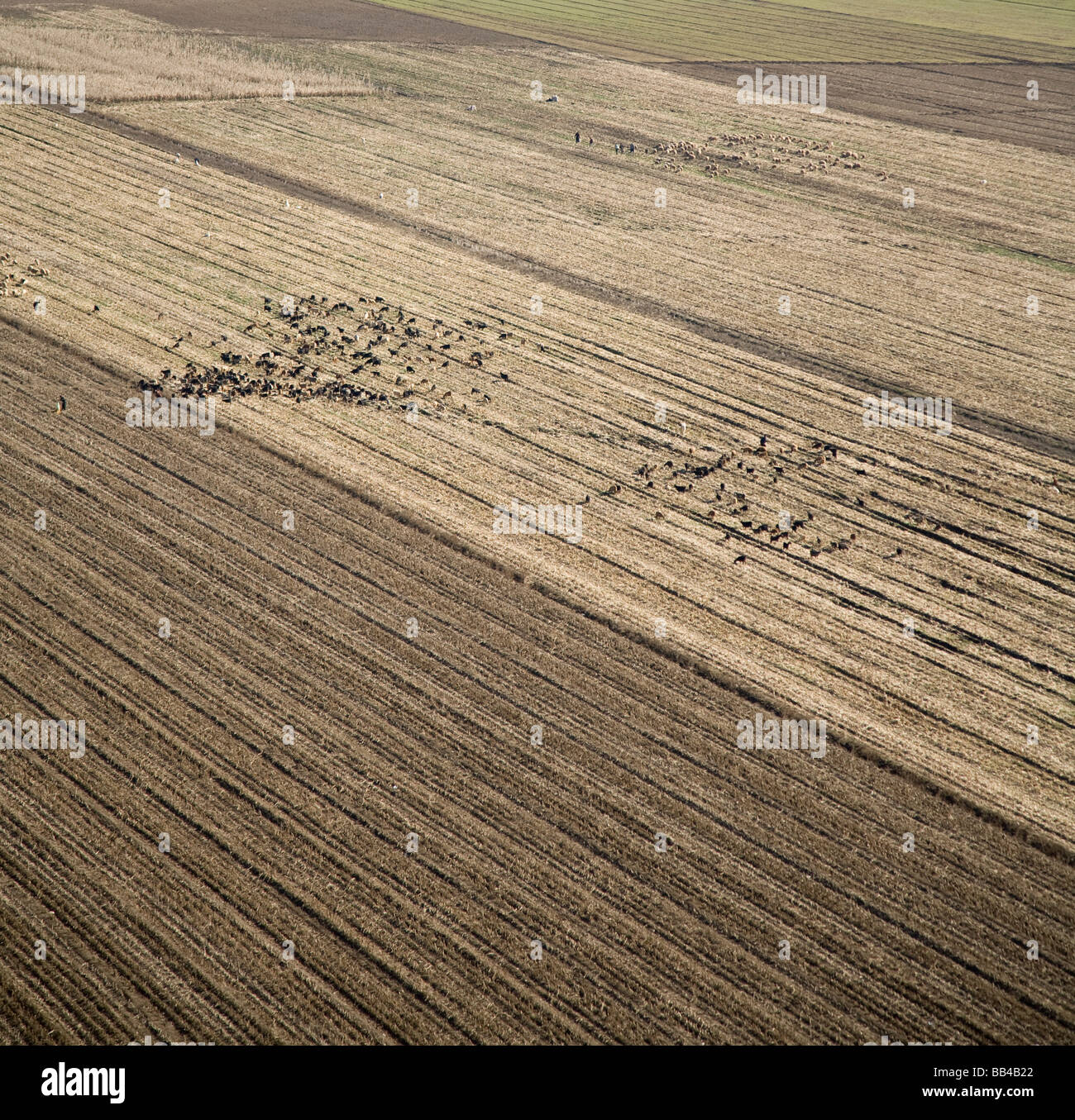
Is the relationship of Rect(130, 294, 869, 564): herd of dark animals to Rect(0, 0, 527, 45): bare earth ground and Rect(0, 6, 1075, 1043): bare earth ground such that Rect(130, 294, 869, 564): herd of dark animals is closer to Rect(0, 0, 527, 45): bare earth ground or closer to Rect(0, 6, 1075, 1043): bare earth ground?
Rect(0, 6, 1075, 1043): bare earth ground

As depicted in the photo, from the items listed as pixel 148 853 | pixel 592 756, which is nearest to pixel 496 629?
pixel 592 756

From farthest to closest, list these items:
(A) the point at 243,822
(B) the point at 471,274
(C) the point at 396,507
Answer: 1. (B) the point at 471,274
2. (C) the point at 396,507
3. (A) the point at 243,822

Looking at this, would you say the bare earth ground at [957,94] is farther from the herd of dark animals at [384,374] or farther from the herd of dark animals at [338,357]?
the herd of dark animals at [384,374]

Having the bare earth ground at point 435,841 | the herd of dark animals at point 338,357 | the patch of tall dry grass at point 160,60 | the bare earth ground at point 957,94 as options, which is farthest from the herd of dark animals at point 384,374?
the bare earth ground at point 957,94

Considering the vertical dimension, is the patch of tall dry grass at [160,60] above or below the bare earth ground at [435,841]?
above

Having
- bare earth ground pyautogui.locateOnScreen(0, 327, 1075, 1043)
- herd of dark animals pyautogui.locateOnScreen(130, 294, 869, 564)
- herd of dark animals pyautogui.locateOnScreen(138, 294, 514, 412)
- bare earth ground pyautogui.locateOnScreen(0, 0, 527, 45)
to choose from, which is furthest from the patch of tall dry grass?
bare earth ground pyautogui.locateOnScreen(0, 327, 1075, 1043)

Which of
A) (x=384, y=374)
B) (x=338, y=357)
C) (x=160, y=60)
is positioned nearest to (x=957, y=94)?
(x=160, y=60)

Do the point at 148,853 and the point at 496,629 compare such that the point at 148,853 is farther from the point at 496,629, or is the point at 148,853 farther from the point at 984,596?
the point at 984,596
